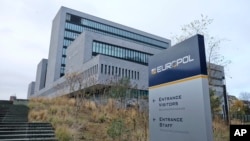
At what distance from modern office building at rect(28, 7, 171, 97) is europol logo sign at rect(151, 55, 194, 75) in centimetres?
1871

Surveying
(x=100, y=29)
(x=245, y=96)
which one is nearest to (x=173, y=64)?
(x=245, y=96)

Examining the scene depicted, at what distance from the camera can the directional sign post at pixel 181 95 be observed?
119 inches

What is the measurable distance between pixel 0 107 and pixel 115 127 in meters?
8.61

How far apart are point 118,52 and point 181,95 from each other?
4599 cm

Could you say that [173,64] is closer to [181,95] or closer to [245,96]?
[181,95]

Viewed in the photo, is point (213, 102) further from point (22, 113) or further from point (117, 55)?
point (117, 55)

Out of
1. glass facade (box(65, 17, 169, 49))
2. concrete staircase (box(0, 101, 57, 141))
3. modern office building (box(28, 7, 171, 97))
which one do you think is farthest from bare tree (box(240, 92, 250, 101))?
concrete staircase (box(0, 101, 57, 141))

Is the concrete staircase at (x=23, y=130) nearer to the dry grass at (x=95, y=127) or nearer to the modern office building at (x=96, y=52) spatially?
the dry grass at (x=95, y=127)

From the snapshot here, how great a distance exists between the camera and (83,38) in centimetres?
4678

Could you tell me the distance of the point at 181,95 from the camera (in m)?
3.42

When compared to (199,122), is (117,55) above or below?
above

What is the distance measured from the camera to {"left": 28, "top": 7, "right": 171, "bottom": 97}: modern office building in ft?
129

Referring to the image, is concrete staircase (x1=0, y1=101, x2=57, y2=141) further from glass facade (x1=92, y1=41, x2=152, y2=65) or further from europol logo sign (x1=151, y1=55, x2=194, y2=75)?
glass facade (x1=92, y1=41, x2=152, y2=65)

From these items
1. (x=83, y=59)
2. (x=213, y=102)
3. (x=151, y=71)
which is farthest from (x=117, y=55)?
(x=151, y=71)
